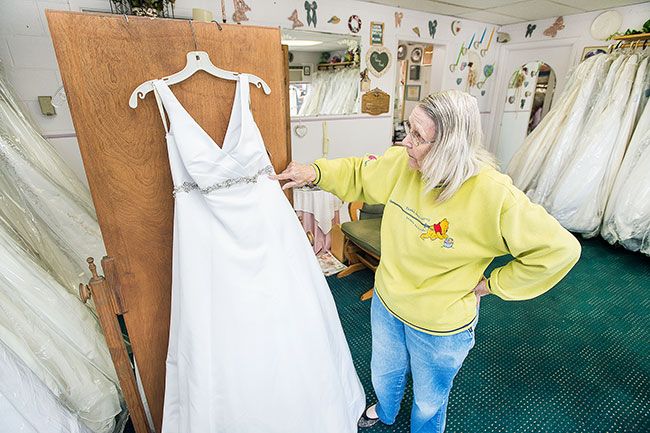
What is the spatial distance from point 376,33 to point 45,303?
324 cm

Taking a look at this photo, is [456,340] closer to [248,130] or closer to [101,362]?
[248,130]

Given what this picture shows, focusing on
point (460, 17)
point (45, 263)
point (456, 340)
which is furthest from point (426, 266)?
point (460, 17)

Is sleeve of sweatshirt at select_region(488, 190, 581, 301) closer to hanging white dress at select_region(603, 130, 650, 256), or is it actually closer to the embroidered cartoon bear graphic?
the embroidered cartoon bear graphic

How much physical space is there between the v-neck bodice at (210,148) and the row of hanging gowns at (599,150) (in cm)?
337

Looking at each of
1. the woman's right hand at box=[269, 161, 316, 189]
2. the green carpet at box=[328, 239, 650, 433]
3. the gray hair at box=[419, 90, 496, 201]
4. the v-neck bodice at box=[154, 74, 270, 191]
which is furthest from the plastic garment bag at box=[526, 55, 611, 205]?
the v-neck bodice at box=[154, 74, 270, 191]

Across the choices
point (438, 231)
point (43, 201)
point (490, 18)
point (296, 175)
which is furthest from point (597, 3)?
point (43, 201)

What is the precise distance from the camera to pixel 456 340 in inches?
41.1

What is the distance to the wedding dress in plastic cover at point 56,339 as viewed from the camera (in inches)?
41.7

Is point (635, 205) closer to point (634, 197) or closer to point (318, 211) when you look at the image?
point (634, 197)

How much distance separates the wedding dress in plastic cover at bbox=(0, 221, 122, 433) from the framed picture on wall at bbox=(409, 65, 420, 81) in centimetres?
443

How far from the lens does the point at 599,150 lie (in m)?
3.00

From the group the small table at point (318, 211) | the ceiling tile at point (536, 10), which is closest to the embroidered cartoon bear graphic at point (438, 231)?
the small table at point (318, 211)

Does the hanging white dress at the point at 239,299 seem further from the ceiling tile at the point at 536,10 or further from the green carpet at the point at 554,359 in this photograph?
the ceiling tile at the point at 536,10

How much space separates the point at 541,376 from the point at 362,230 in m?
1.33
